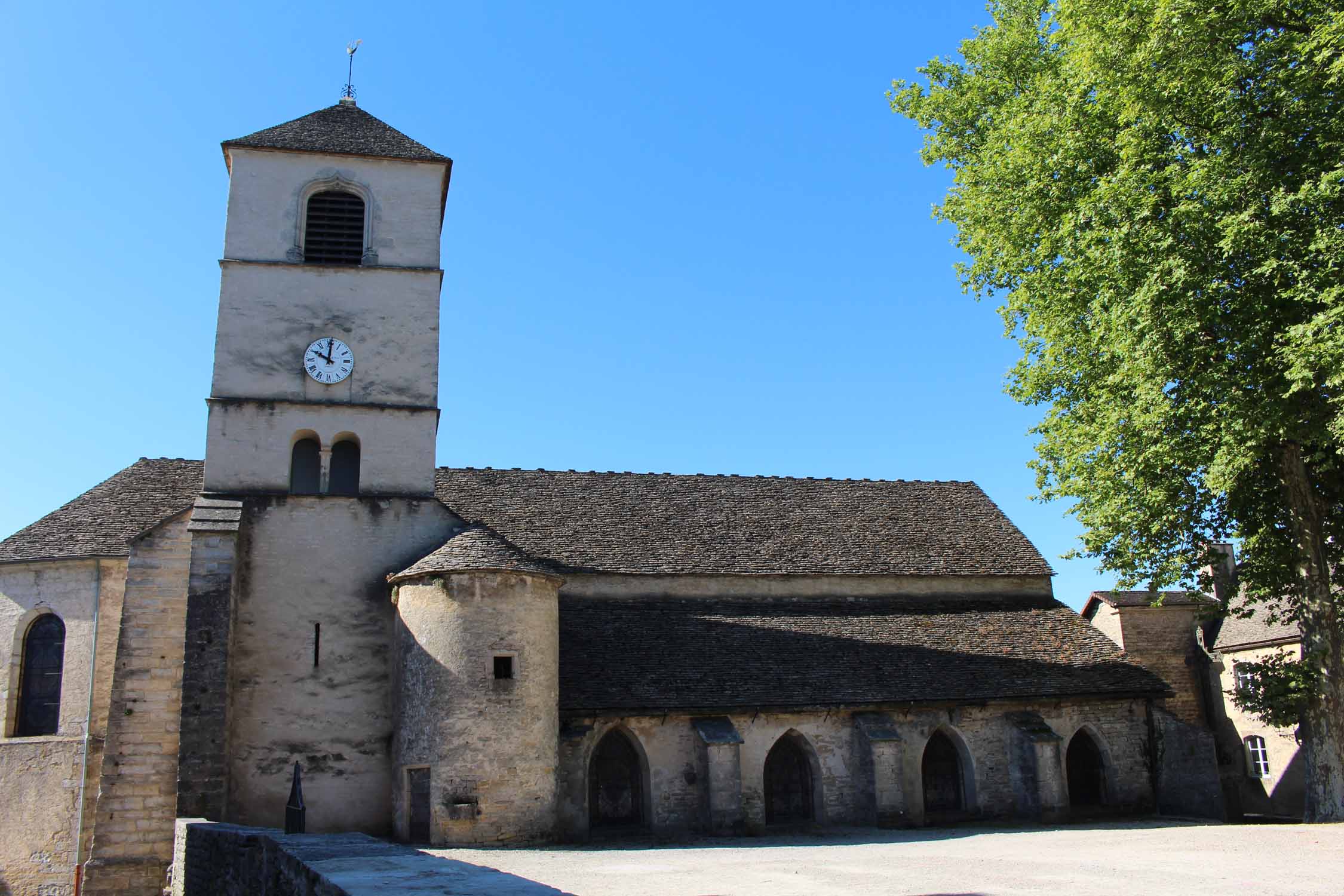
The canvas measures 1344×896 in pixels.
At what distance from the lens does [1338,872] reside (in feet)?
42.4

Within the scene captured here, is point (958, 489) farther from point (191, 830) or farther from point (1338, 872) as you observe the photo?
point (191, 830)

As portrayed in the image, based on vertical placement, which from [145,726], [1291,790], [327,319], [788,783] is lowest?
[1291,790]

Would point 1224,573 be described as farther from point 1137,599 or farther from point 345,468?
point 345,468

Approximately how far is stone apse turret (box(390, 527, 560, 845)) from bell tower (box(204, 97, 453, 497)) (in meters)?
2.91

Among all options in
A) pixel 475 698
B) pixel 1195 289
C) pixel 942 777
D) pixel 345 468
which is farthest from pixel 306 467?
pixel 1195 289

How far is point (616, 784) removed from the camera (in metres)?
21.1

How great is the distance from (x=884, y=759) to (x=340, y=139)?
1812 cm

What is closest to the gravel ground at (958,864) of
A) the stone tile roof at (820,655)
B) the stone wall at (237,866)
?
the stone wall at (237,866)

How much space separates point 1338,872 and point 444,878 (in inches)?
446

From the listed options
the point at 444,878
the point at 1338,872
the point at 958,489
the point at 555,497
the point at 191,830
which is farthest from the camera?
the point at 958,489

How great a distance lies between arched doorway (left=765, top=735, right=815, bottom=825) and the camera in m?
22.0

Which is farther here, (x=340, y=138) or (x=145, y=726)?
(x=340, y=138)

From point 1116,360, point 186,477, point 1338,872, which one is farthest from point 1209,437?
point 186,477

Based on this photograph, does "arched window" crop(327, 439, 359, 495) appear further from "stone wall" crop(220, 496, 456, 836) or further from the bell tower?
"stone wall" crop(220, 496, 456, 836)
